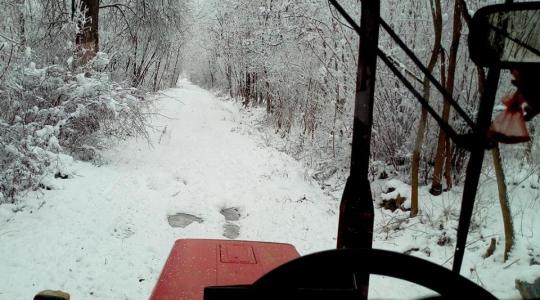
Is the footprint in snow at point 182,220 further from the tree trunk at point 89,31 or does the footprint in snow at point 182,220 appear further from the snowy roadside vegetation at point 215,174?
the tree trunk at point 89,31

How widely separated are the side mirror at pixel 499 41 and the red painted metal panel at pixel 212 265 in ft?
4.49

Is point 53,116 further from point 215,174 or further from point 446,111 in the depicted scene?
point 446,111

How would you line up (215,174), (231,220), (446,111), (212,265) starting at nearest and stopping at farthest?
(212,265)
(446,111)
(231,220)
(215,174)

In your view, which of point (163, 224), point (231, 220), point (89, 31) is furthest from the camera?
point (89, 31)

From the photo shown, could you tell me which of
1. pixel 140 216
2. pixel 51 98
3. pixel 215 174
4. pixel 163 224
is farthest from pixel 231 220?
pixel 51 98

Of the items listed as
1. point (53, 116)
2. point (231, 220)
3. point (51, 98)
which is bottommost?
point (231, 220)

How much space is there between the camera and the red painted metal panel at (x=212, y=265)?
1.73 meters

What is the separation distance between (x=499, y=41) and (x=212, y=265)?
1601mm

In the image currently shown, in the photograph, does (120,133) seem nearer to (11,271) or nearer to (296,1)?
(11,271)

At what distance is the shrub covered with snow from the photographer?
5.75m

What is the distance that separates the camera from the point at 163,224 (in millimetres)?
5973

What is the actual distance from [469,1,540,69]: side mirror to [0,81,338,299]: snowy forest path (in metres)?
3.94

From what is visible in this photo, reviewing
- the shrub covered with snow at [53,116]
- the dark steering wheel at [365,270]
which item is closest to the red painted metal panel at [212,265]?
the dark steering wheel at [365,270]

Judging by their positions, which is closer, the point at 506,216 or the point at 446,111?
the point at 506,216
